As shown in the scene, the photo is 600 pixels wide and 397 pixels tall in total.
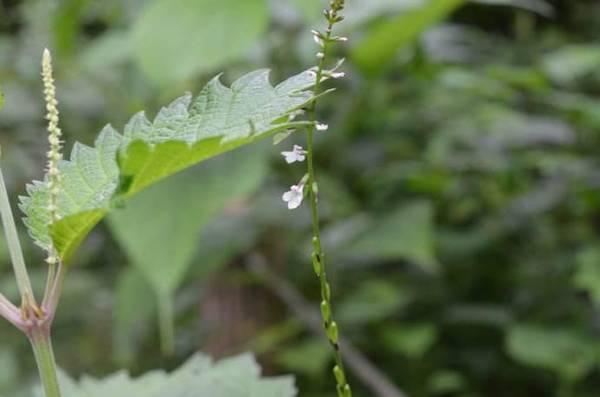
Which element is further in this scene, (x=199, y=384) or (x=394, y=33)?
(x=394, y=33)

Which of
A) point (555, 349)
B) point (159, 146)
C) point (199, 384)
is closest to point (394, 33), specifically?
point (555, 349)

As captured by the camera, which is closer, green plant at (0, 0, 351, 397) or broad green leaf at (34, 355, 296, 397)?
green plant at (0, 0, 351, 397)

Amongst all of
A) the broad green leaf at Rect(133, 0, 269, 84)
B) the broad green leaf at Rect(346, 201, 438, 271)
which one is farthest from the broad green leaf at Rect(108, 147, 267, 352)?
the broad green leaf at Rect(346, 201, 438, 271)

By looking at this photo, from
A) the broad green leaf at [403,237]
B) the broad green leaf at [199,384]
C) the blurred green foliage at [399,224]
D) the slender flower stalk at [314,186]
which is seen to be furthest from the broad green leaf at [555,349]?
the slender flower stalk at [314,186]

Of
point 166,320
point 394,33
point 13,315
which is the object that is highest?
point 394,33

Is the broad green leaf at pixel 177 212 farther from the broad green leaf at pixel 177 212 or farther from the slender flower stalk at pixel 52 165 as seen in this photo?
the slender flower stalk at pixel 52 165

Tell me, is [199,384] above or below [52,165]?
below

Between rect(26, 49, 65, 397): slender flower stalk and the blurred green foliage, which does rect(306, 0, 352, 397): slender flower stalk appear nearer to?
rect(26, 49, 65, 397): slender flower stalk

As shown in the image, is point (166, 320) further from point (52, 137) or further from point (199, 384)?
point (52, 137)
